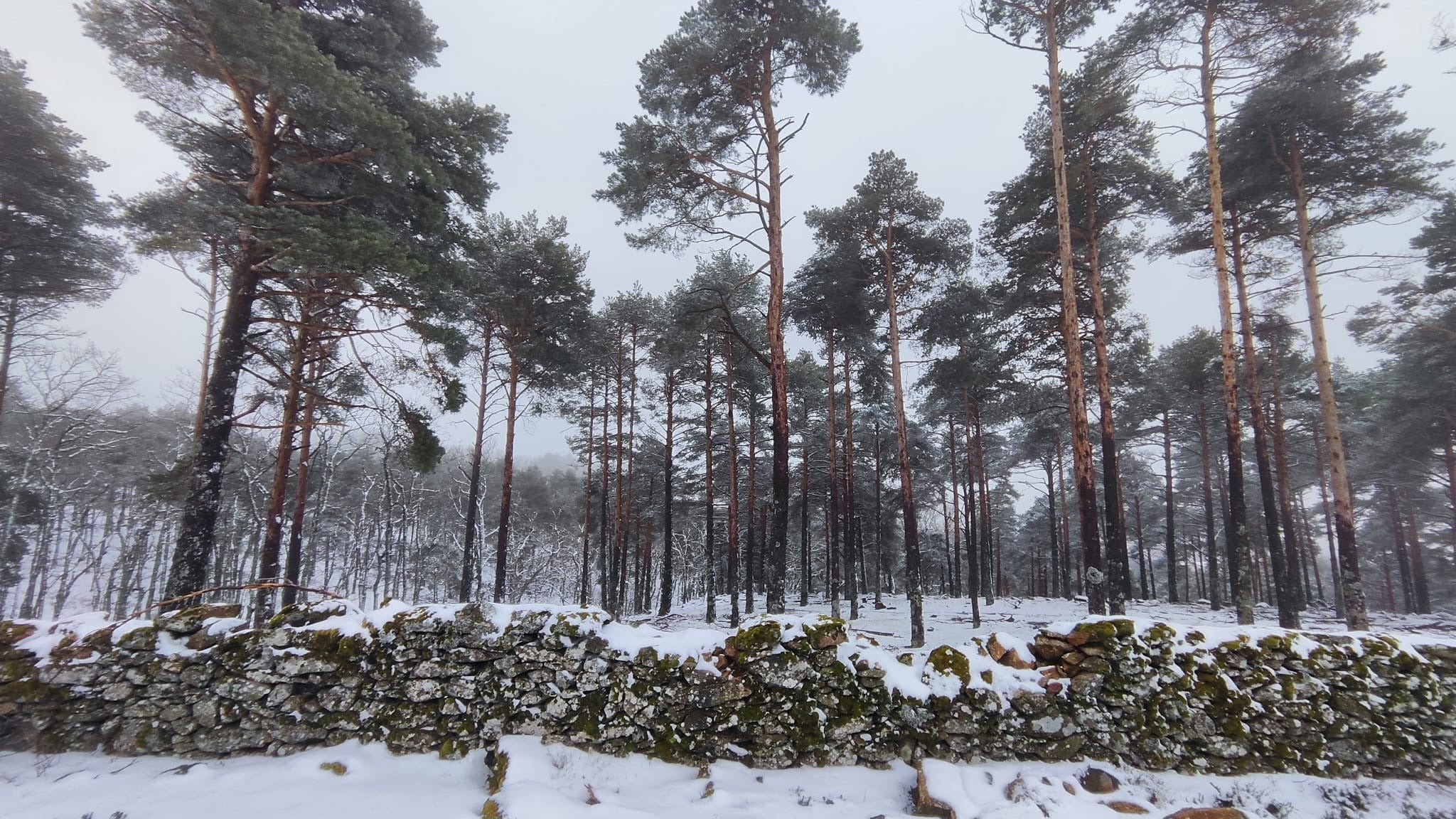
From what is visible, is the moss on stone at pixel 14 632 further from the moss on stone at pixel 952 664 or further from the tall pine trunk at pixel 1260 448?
the tall pine trunk at pixel 1260 448

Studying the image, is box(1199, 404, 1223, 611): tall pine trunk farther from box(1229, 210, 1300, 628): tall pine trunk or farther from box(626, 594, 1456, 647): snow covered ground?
box(1229, 210, 1300, 628): tall pine trunk

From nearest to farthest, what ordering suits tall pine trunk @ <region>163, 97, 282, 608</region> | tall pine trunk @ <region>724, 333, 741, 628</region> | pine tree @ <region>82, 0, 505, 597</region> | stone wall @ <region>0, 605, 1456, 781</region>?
stone wall @ <region>0, 605, 1456, 781</region>, pine tree @ <region>82, 0, 505, 597</region>, tall pine trunk @ <region>163, 97, 282, 608</region>, tall pine trunk @ <region>724, 333, 741, 628</region>

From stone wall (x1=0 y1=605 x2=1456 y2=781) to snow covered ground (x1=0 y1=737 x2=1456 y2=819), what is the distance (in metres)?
0.16

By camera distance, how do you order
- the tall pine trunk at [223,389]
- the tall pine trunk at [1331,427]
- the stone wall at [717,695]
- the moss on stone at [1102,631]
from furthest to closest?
the tall pine trunk at [1331,427] < the tall pine trunk at [223,389] < the moss on stone at [1102,631] < the stone wall at [717,695]

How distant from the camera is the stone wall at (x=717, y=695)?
503cm

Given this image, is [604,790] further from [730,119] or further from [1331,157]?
[1331,157]

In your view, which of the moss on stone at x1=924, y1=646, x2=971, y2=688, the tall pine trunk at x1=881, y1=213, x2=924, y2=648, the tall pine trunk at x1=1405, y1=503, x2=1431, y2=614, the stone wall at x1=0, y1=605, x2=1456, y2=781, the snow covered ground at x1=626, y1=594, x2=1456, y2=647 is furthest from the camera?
the tall pine trunk at x1=1405, y1=503, x2=1431, y2=614

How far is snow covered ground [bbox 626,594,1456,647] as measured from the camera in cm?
1450

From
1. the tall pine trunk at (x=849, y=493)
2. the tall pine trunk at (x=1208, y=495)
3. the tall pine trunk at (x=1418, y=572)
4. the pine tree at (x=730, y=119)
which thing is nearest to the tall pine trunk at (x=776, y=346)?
the pine tree at (x=730, y=119)

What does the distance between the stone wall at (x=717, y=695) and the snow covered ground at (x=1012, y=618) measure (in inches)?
288

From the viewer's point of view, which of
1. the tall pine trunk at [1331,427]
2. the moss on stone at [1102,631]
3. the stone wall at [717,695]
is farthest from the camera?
the tall pine trunk at [1331,427]

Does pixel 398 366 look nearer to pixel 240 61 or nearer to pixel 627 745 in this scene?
pixel 240 61

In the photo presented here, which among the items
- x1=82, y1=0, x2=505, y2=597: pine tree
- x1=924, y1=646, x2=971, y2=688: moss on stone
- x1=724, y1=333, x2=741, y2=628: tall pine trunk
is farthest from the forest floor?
x1=724, y1=333, x2=741, y2=628: tall pine trunk

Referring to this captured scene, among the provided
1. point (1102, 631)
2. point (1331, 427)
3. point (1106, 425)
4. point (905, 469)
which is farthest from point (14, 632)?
point (1331, 427)
